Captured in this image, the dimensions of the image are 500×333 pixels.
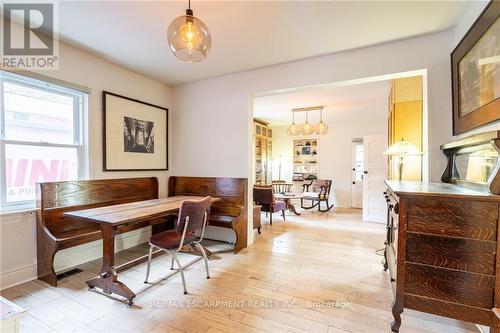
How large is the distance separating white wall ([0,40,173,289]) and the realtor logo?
0.39 ft

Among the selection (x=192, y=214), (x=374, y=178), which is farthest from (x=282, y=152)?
(x=192, y=214)

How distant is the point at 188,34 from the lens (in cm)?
162

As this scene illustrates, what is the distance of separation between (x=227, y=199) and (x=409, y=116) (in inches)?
115

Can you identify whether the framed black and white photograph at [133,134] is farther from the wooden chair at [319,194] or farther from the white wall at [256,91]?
the wooden chair at [319,194]

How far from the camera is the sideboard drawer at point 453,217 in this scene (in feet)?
4.56

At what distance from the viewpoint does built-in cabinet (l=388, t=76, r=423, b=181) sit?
326 centimetres

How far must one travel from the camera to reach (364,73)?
271 cm

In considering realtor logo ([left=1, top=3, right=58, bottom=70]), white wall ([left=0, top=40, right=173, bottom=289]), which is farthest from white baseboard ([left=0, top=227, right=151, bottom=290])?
realtor logo ([left=1, top=3, right=58, bottom=70])

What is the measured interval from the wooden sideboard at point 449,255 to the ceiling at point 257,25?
166cm

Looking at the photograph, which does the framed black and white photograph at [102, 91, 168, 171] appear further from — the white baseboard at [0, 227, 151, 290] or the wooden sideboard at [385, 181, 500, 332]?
the wooden sideboard at [385, 181, 500, 332]

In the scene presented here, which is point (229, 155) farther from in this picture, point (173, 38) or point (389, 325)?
point (389, 325)

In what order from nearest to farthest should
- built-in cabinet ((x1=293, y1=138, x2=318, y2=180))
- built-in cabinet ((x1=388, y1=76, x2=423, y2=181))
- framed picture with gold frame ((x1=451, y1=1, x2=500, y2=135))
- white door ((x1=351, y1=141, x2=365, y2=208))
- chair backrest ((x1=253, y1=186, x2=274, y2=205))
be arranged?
framed picture with gold frame ((x1=451, y1=1, x2=500, y2=135)) → built-in cabinet ((x1=388, y1=76, x2=423, y2=181)) → chair backrest ((x1=253, y1=186, x2=274, y2=205)) → white door ((x1=351, y1=141, x2=365, y2=208)) → built-in cabinet ((x1=293, y1=138, x2=318, y2=180))

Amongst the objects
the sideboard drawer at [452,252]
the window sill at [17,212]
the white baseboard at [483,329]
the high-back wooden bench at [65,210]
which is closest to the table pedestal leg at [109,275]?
the high-back wooden bench at [65,210]

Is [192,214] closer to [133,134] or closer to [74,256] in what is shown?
[74,256]
